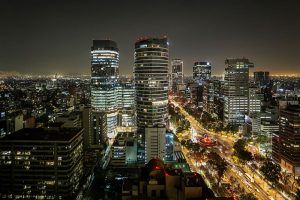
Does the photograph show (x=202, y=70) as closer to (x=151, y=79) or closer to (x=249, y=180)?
(x=151, y=79)

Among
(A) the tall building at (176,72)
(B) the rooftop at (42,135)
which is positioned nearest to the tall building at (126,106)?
(B) the rooftop at (42,135)

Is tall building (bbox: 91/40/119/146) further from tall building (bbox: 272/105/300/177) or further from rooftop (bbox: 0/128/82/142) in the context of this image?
tall building (bbox: 272/105/300/177)

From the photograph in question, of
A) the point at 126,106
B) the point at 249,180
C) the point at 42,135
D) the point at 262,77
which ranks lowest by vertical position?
the point at 249,180

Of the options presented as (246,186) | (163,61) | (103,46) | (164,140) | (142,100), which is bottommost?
(246,186)

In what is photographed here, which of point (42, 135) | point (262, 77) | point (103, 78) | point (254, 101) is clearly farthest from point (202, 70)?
point (42, 135)

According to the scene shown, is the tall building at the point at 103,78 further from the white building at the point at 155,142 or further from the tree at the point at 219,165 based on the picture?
the tree at the point at 219,165

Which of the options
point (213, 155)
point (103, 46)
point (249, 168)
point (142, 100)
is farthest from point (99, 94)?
point (249, 168)

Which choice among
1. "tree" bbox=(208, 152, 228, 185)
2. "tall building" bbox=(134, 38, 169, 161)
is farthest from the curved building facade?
"tree" bbox=(208, 152, 228, 185)

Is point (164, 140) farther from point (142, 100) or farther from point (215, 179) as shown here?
point (142, 100)
